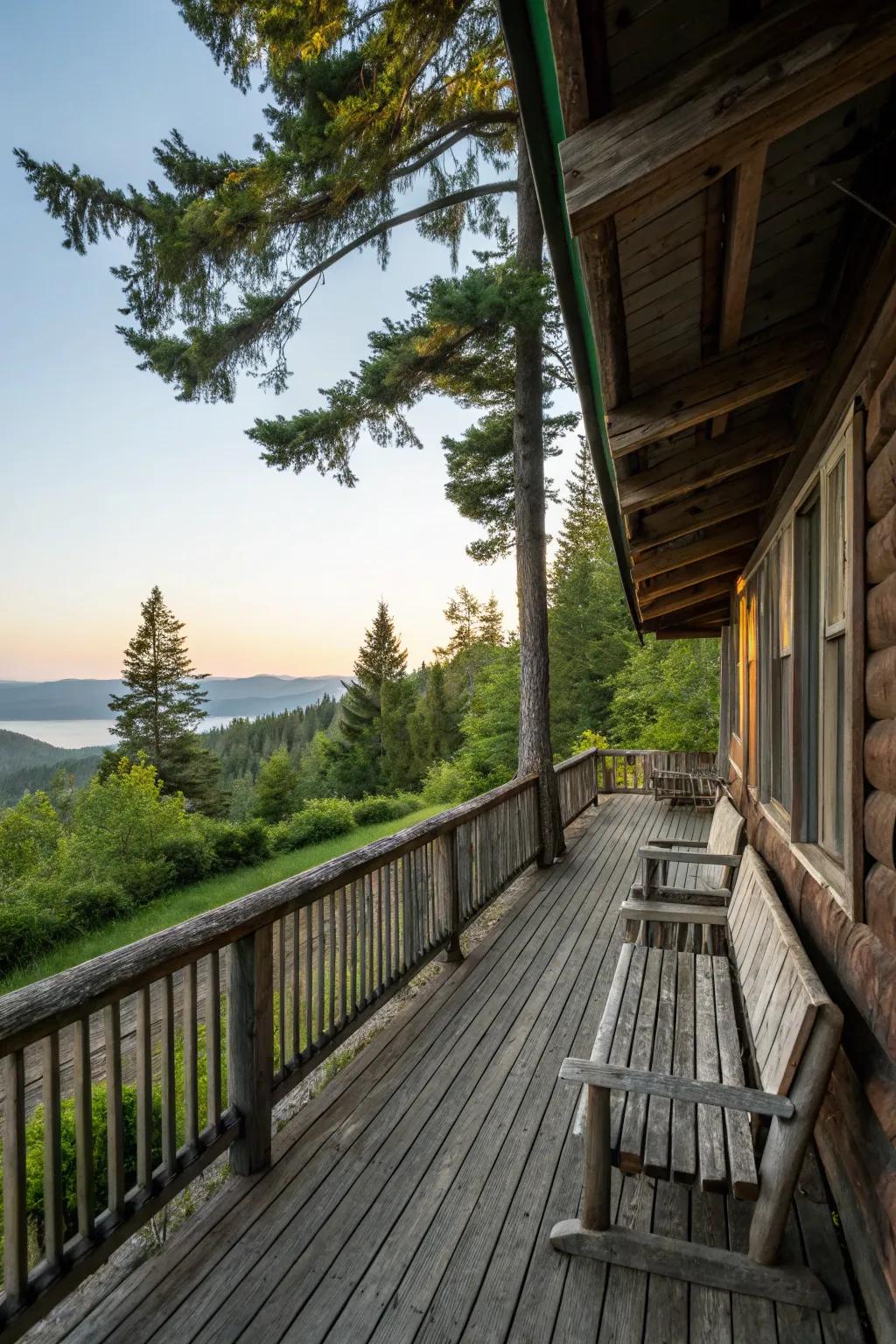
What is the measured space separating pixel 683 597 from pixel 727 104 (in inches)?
247

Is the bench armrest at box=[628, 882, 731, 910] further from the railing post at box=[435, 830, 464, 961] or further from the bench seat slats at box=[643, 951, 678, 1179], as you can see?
the railing post at box=[435, 830, 464, 961]

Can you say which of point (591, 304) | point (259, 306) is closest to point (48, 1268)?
point (591, 304)

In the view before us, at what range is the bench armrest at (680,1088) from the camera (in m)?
1.78

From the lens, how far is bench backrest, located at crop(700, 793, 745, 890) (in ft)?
13.9

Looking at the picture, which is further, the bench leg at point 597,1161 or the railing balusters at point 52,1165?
the bench leg at point 597,1161

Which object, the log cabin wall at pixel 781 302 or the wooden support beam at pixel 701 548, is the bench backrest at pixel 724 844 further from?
the wooden support beam at pixel 701 548

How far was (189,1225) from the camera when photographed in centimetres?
217

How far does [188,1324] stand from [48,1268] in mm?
422

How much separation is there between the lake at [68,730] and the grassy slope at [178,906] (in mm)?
52848

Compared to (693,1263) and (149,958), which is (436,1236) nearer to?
(693,1263)

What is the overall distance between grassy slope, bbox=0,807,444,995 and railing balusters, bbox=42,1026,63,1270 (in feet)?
22.2

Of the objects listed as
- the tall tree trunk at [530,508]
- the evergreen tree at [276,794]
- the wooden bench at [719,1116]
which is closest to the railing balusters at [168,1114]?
the wooden bench at [719,1116]

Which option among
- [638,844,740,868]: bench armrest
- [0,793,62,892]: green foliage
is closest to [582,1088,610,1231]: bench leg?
[638,844,740,868]: bench armrest

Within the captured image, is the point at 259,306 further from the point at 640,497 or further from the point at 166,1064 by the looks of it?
the point at 166,1064
